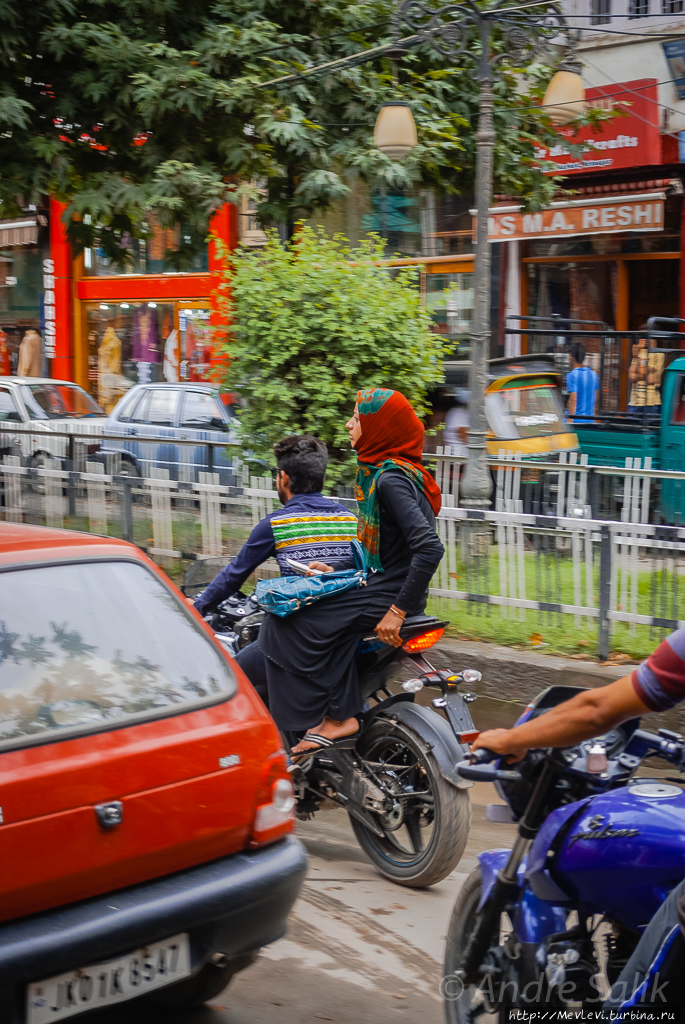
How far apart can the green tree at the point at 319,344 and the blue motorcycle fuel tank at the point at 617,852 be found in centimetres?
561

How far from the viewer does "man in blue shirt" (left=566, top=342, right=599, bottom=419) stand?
12.7 meters

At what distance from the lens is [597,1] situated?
52.6 feet

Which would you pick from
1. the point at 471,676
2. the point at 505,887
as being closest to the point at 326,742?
the point at 471,676

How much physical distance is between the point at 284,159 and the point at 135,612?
26.0 ft

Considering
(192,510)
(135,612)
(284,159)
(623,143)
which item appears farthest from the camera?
(623,143)

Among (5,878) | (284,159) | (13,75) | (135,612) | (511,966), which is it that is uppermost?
(13,75)

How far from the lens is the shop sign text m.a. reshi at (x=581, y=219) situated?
15.0 meters

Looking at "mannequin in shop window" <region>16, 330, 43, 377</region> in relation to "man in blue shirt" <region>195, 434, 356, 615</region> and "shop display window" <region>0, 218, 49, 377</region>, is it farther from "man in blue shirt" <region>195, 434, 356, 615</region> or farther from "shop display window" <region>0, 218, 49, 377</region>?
"man in blue shirt" <region>195, 434, 356, 615</region>

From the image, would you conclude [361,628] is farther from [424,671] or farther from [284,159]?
[284,159]

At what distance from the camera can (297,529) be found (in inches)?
172

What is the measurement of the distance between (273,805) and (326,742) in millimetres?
1160

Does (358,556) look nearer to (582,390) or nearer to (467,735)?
(467,735)

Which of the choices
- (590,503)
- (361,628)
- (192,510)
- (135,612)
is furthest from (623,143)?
(135,612)

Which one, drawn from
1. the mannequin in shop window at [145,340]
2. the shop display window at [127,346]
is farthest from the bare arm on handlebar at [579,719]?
the mannequin in shop window at [145,340]
